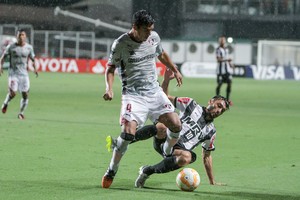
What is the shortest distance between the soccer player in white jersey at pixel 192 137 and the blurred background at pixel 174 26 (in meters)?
44.0

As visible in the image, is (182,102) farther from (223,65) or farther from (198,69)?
(198,69)

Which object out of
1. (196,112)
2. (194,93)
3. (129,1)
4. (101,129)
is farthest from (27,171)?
(129,1)

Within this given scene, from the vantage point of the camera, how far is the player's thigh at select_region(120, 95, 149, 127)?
9766 millimetres

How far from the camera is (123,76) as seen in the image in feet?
32.9

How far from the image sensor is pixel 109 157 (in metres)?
12.7

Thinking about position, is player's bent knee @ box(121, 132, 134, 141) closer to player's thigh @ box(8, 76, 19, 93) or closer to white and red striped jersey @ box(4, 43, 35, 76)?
player's thigh @ box(8, 76, 19, 93)

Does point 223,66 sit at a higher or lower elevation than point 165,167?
lower

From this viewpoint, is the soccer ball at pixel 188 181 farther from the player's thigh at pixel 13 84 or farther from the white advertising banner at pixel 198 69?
the white advertising banner at pixel 198 69

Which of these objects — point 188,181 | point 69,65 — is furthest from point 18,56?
point 69,65

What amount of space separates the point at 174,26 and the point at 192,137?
52.4m

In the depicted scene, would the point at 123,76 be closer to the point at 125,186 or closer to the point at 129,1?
the point at 125,186

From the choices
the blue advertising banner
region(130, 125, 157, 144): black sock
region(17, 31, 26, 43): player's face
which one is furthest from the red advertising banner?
region(130, 125, 157, 144): black sock

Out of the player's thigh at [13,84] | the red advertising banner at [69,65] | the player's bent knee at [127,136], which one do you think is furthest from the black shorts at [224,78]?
the red advertising banner at [69,65]

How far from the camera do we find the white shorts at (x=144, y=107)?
9.79 metres
